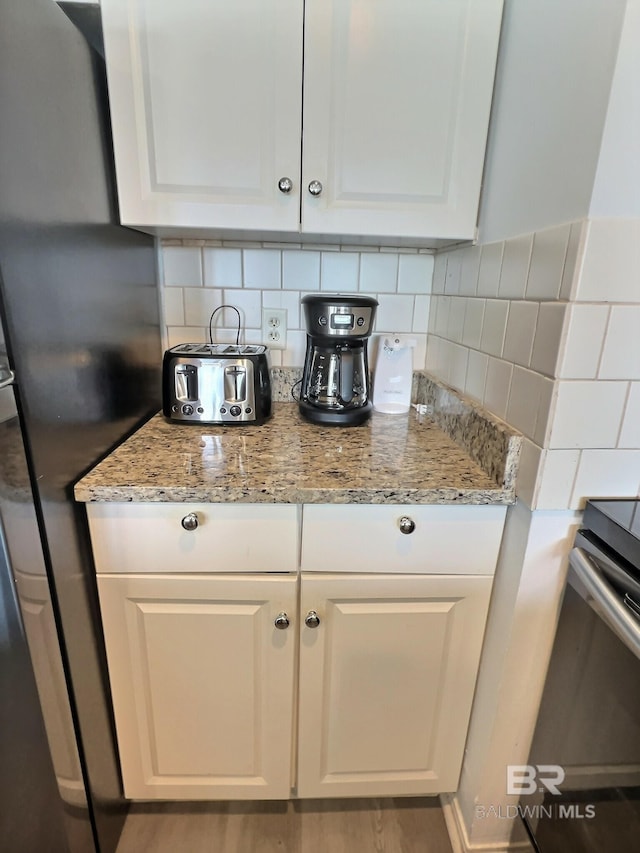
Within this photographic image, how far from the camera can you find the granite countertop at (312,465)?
854 millimetres

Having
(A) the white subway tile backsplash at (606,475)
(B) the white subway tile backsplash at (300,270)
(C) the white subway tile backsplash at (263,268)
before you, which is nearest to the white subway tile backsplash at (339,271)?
(B) the white subway tile backsplash at (300,270)

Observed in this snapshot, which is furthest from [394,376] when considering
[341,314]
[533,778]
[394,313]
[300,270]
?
[533,778]

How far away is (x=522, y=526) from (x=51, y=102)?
1.12m

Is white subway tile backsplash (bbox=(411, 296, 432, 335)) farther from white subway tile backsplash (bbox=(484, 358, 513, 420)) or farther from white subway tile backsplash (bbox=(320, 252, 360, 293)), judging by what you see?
white subway tile backsplash (bbox=(484, 358, 513, 420))

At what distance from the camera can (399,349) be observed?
4.40ft

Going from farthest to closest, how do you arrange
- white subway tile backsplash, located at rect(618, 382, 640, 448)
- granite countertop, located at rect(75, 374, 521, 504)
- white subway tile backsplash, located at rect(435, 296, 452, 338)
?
white subway tile backsplash, located at rect(435, 296, 452, 338), granite countertop, located at rect(75, 374, 521, 504), white subway tile backsplash, located at rect(618, 382, 640, 448)

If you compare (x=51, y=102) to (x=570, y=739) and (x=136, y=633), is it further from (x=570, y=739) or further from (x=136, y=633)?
(x=570, y=739)

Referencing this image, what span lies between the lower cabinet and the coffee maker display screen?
0.58m

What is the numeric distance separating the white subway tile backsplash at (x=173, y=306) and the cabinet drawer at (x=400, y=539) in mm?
801

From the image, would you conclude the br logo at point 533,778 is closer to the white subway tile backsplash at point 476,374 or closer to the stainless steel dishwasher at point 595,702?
the stainless steel dishwasher at point 595,702

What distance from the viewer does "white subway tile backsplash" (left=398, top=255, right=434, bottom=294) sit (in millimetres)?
1373

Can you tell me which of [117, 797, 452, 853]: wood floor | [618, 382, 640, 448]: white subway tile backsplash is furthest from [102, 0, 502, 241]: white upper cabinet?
[117, 797, 452, 853]: wood floor

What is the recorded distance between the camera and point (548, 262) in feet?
2.49

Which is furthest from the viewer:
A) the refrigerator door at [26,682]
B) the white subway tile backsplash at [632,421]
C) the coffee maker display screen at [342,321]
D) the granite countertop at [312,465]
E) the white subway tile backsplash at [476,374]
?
the coffee maker display screen at [342,321]
